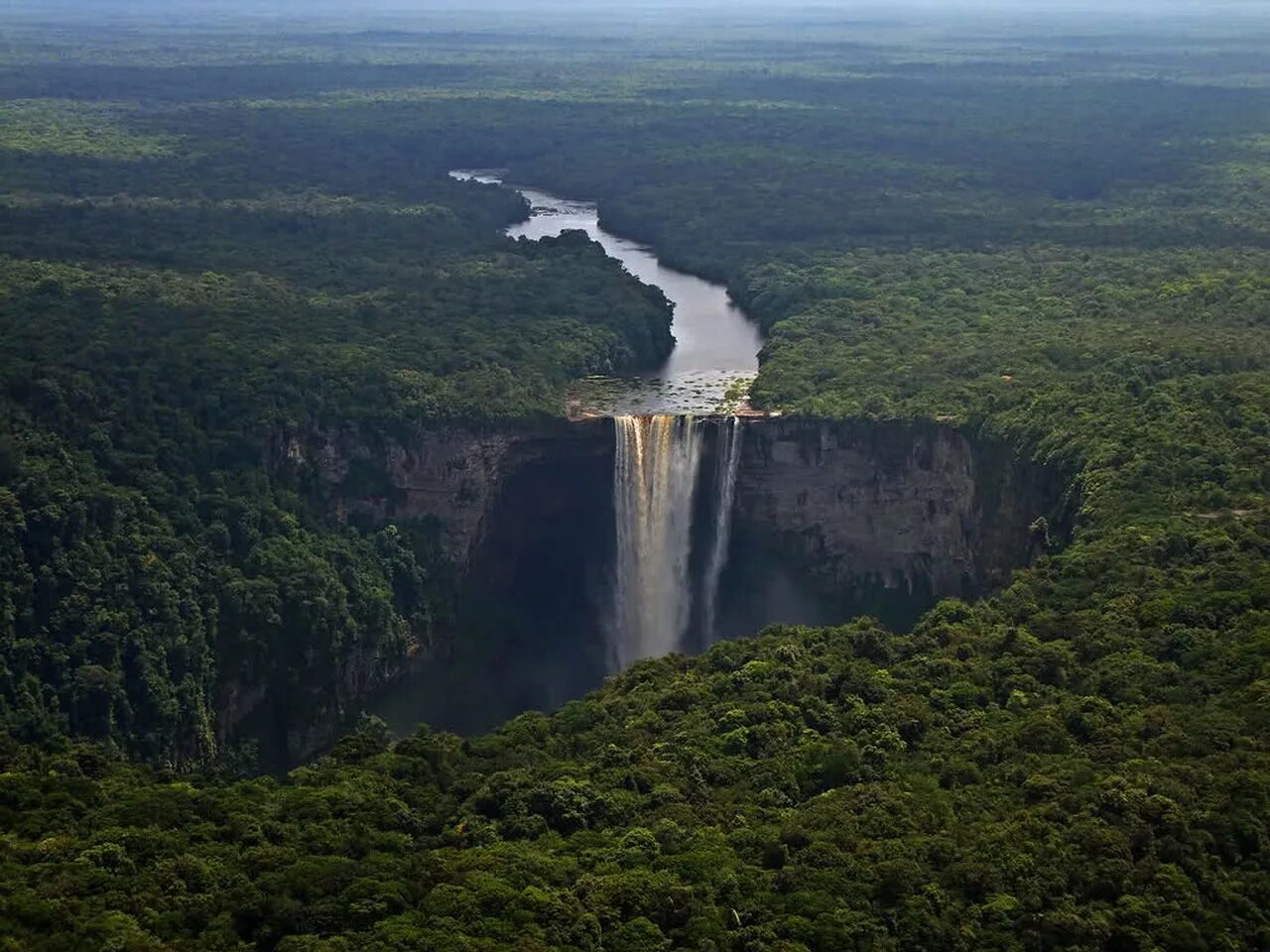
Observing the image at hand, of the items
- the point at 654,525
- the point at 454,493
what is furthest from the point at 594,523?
the point at 454,493

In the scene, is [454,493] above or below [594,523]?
above

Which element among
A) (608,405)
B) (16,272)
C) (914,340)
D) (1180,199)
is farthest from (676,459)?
(1180,199)

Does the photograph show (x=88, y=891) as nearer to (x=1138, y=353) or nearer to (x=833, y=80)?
(x=1138, y=353)

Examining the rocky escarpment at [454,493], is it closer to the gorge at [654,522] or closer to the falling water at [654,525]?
the gorge at [654,522]

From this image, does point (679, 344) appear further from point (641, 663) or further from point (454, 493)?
point (641, 663)

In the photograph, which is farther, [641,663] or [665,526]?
[665,526]

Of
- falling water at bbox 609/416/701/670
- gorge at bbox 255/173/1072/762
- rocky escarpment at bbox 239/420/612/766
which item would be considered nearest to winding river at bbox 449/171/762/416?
rocky escarpment at bbox 239/420/612/766

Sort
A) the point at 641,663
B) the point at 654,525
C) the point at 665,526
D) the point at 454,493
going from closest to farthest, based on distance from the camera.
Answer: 1. the point at 641,663
2. the point at 454,493
3. the point at 654,525
4. the point at 665,526

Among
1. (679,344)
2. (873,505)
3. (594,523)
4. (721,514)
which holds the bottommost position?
(594,523)
